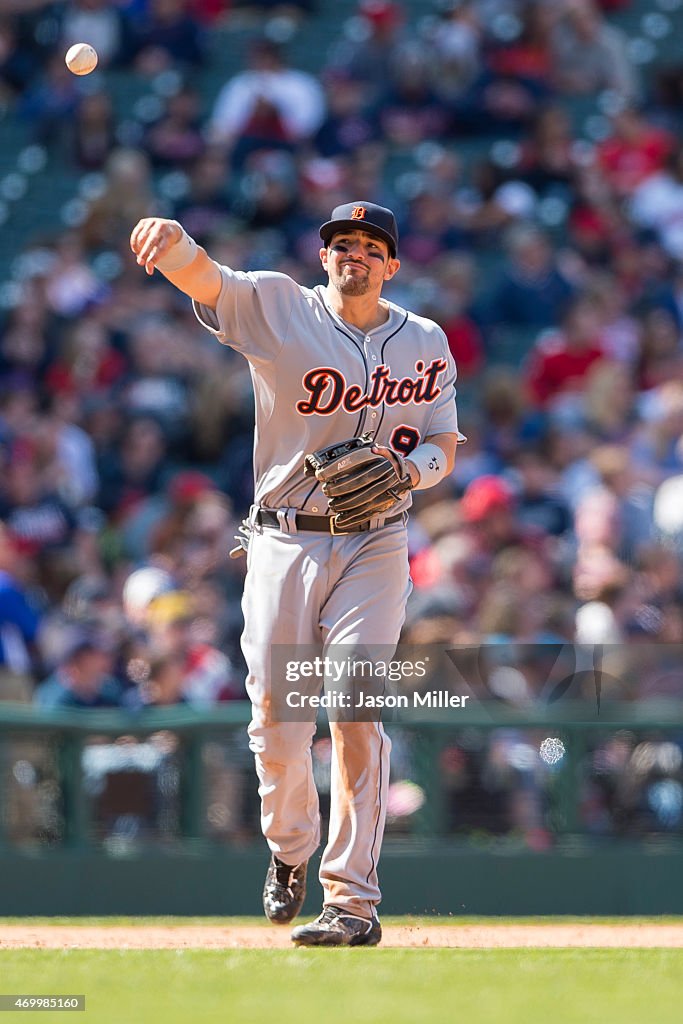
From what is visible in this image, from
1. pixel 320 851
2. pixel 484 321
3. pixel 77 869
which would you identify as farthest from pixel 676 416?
pixel 77 869

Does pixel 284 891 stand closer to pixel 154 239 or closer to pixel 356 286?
pixel 356 286

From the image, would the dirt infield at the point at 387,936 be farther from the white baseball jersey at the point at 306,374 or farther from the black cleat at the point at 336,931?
the white baseball jersey at the point at 306,374

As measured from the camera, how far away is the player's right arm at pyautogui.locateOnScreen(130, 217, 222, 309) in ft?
15.7

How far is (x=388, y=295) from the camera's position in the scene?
37.4ft

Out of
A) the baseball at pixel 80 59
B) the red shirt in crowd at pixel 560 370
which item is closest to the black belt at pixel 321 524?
the baseball at pixel 80 59

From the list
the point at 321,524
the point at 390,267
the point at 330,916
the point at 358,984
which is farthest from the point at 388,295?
the point at 358,984

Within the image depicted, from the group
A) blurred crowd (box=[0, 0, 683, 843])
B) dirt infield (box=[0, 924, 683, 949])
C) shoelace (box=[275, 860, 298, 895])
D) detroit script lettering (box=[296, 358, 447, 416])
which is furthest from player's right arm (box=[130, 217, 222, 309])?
blurred crowd (box=[0, 0, 683, 843])

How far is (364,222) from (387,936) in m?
2.05

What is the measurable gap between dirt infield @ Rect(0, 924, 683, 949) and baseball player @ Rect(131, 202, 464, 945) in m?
0.29

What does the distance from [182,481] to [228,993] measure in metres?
5.77

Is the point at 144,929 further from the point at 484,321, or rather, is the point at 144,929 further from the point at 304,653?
the point at 484,321

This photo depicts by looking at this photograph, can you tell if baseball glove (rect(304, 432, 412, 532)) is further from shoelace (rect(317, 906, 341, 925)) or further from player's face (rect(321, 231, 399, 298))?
shoelace (rect(317, 906, 341, 925))

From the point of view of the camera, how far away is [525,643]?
760cm

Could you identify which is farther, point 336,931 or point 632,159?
point 632,159
